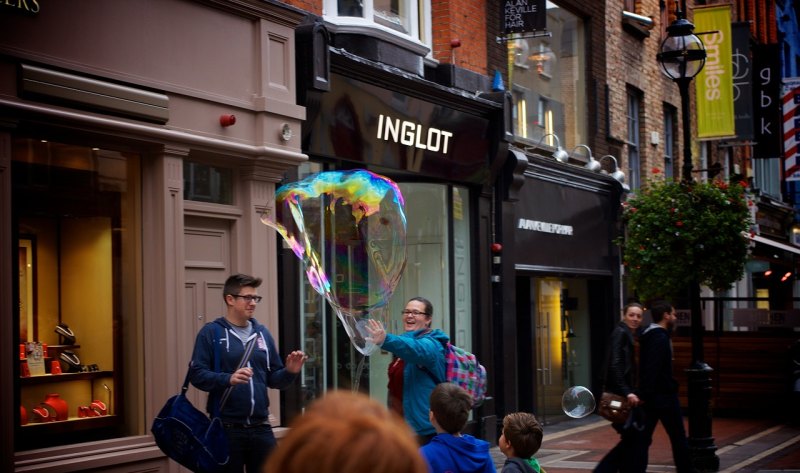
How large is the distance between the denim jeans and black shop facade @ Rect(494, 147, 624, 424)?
8334 mm

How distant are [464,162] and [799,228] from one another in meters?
24.2

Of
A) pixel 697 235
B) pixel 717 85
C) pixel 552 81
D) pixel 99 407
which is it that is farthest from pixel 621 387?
pixel 717 85

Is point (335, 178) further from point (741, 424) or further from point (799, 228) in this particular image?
point (799, 228)

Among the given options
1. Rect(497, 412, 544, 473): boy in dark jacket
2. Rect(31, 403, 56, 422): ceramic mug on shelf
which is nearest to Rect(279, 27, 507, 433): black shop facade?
Rect(31, 403, 56, 422): ceramic mug on shelf

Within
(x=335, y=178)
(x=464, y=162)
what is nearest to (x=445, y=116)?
(x=464, y=162)

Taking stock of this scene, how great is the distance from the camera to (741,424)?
1903 cm

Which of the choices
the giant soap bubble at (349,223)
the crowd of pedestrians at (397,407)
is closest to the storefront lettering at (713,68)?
the crowd of pedestrians at (397,407)

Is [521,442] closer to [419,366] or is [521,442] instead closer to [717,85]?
[419,366]

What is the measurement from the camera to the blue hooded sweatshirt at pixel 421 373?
7.67 meters

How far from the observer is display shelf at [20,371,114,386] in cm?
855

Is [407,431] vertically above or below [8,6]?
below

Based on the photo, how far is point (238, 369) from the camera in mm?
7434

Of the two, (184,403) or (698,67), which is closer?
(184,403)

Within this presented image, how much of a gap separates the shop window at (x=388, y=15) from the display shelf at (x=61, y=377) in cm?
523
